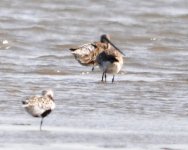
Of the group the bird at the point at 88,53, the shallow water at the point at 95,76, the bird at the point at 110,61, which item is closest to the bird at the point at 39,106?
the shallow water at the point at 95,76

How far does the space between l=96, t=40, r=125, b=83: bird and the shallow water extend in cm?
17

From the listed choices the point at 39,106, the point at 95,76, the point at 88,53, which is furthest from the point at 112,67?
the point at 39,106

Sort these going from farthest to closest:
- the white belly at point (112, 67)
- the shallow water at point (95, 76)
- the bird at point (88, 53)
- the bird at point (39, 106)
Result: the bird at point (88, 53)
the white belly at point (112, 67)
the bird at point (39, 106)
the shallow water at point (95, 76)

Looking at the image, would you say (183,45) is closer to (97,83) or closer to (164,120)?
(97,83)

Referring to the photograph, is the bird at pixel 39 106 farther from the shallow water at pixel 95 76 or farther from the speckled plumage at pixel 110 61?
the speckled plumage at pixel 110 61

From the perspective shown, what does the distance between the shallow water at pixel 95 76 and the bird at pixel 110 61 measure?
0.17 meters

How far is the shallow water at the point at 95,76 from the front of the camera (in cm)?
877

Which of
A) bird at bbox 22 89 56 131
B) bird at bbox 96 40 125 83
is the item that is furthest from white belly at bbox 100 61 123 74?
bird at bbox 22 89 56 131

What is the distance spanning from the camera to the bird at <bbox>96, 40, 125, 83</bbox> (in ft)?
43.5

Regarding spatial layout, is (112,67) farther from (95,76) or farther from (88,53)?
(88,53)

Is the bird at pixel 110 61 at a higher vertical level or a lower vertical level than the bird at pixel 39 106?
lower

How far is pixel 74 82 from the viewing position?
12422 millimetres

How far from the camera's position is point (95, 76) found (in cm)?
1377

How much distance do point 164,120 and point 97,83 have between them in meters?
3.05
